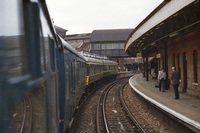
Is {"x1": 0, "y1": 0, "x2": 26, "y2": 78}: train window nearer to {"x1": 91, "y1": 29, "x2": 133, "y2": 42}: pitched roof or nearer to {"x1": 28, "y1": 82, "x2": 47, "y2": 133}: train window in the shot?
{"x1": 28, "y1": 82, "x2": 47, "y2": 133}: train window

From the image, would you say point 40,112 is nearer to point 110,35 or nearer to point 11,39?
point 11,39

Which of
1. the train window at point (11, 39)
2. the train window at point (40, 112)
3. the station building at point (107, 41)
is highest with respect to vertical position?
the station building at point (107, 41)

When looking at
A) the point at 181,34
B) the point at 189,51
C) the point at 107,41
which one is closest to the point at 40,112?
the point at 181,34

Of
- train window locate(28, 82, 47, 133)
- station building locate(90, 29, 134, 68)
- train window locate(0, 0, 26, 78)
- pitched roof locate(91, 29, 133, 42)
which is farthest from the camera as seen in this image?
pitched roof locate(91, 29, 133, 42)

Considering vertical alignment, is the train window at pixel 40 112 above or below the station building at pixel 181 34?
below

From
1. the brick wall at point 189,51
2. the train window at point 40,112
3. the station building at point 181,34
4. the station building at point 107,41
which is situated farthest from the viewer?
the station building at point 107,41

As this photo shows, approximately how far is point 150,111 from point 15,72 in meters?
9.39

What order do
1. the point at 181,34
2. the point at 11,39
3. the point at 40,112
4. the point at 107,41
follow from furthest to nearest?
the point at 107,41 → the point at 181,34 → the point at 40,112 → the point at 11,39

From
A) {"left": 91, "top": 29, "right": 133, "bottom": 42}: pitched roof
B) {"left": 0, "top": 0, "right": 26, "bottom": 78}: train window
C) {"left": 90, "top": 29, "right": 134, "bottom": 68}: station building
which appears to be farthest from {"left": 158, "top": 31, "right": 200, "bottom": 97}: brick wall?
{"left": 91, "top": 29, "right": 133, "bottom": 42}: pitched roof

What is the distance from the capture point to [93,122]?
8.80m

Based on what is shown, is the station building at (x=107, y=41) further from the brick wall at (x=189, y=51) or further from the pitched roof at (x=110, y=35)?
the brick wall at (x=189, y=51)

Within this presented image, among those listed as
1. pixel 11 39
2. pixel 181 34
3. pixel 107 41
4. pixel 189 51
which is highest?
pixel 107 41

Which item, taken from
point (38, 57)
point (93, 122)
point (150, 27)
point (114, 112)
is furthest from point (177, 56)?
point (38, 57)

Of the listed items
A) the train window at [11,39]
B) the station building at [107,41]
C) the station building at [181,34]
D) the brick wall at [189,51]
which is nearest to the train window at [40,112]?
the train window at [11,39]
